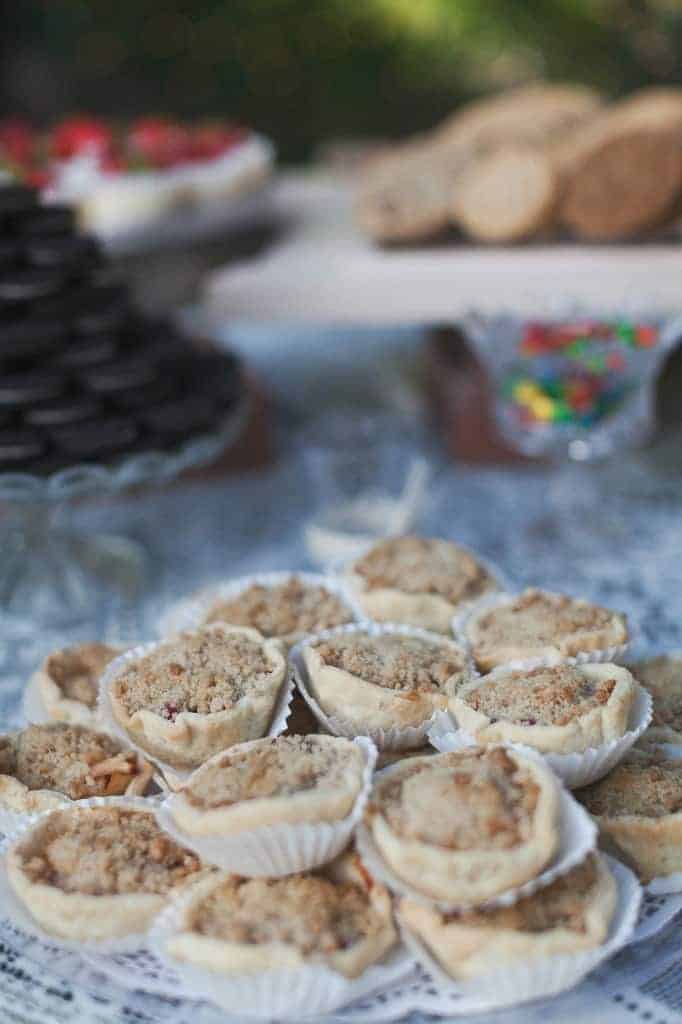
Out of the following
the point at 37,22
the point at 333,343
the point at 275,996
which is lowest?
the point at 333,343

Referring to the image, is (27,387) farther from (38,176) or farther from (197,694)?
(38,176)

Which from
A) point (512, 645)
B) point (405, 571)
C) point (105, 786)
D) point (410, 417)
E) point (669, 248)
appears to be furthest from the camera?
point (410, 417)

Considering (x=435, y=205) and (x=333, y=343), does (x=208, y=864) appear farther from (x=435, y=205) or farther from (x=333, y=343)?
(x=333, y=343)

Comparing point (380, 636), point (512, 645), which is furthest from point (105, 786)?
point (512, 645)

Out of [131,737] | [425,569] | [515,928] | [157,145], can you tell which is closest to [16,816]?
[131,737]

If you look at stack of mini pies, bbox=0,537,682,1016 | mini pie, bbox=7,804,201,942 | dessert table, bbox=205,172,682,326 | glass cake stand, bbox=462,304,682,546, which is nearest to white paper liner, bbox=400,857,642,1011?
stack of mini pies, bbox=0,537,682,1016

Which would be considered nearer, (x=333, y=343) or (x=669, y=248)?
(x=669, y=248)

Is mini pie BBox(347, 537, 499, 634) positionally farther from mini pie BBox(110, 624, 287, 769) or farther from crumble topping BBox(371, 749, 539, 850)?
crumble topping BBox(371, 749, 539, 850)
